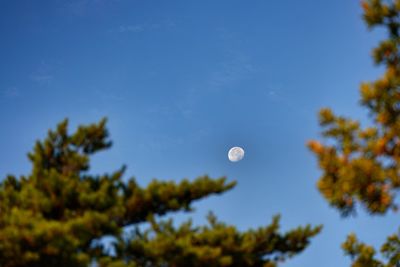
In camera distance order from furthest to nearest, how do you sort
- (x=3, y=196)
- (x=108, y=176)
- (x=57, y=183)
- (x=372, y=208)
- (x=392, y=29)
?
(x=108, y=176) → (x=3, y=196) → (x=57, y=183) → (x=392, y=29) → (x=372, y=208)

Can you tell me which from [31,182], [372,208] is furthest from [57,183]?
[372,208]

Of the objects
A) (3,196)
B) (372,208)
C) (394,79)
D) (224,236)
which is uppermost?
(3,196)

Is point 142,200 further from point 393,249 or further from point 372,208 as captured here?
point 393,249

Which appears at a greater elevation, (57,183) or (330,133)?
(57,183)

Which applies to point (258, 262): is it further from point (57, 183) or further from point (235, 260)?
point (57, 183)

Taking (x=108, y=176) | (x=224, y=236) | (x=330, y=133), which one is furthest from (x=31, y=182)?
(x=330, y=133)

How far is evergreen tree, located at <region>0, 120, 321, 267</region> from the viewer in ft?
28.3

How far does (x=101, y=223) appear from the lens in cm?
923

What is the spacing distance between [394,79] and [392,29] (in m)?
1.43

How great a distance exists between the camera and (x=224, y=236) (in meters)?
10.0

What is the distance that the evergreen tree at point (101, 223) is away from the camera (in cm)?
862

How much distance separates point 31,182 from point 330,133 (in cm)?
821

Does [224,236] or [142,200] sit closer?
[224,236]

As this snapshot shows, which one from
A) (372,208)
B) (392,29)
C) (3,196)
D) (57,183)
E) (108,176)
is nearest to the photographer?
(372,208)
